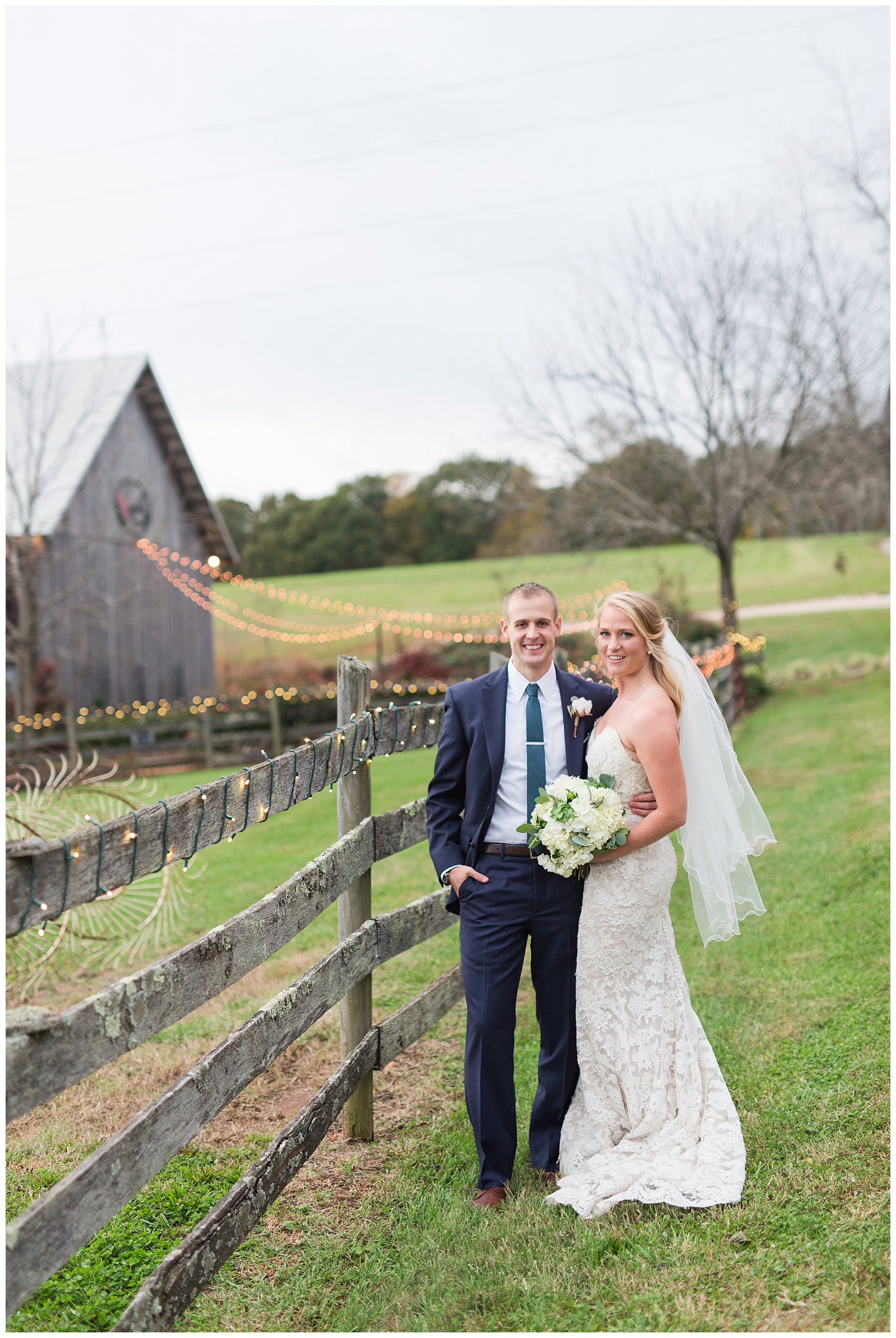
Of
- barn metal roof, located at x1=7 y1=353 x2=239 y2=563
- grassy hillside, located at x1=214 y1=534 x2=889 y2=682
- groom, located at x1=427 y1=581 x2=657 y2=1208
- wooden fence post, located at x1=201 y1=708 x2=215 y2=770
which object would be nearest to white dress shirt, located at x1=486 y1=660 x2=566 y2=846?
groom, located at x1=427 y1=581 x2=657 y2=1208

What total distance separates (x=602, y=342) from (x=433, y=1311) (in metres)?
19.1

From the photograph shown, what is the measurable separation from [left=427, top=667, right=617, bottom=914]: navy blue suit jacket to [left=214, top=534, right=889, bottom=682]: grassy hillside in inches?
884

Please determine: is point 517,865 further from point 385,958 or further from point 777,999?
point 777,999

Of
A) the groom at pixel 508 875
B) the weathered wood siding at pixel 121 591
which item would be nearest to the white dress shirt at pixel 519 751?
the groom at pixel 508 875

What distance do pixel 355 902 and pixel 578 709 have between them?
1.18 m

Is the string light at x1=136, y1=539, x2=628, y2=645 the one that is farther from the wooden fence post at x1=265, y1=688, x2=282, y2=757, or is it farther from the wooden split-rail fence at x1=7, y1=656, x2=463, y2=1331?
A: the wooden split-rail fence at x1=7, y1=656, x2=463, y2=1331

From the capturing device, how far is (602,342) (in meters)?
19.7

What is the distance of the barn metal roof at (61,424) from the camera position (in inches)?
700

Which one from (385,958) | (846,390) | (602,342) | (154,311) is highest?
(154,311)

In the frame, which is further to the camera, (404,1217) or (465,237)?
(465,237)

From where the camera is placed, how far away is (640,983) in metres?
3.57

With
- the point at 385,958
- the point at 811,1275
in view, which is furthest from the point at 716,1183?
the point at 385,958

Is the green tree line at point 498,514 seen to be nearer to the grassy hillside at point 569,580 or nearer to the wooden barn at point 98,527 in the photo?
the grassy hillside at point 569,580

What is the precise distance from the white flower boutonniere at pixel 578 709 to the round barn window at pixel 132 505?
1765 cm
